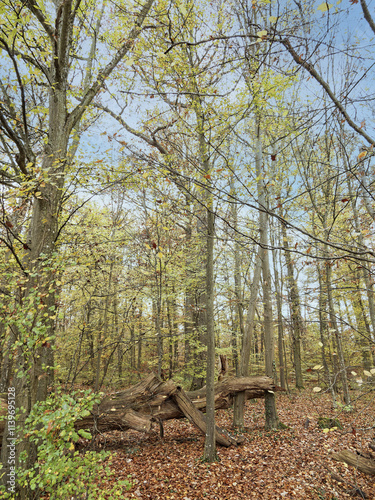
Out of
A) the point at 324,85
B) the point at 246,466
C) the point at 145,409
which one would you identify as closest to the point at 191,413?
the point at 145,409

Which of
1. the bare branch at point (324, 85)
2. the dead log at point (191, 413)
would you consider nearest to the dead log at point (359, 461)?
the dead log at point (191, 413)

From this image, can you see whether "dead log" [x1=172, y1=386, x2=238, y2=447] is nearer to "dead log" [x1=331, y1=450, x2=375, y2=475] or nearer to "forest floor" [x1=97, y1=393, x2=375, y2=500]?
"forest floor" [x1=97, y1=393, x2=375, y2=500]

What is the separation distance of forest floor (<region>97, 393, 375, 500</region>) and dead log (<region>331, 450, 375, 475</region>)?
8 cm

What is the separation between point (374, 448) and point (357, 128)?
5277mm

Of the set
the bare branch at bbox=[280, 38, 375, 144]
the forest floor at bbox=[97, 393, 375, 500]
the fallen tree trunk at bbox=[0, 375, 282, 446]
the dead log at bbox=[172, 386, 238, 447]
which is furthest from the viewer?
the dead log at bbox=[172, 386, 238, 447]

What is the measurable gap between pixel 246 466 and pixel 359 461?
6.14 ft

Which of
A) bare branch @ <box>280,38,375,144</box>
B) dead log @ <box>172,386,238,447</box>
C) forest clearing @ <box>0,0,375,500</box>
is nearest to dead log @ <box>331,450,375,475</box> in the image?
forest clearing @ <box>0,0,375,500</box>

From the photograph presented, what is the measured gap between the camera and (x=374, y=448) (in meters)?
4.55

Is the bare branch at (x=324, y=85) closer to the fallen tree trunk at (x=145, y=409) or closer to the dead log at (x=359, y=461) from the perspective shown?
the dead log at (x=359, y=461)

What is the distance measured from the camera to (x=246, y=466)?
15.6 ft

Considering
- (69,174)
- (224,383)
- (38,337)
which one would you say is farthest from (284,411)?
(69,174)

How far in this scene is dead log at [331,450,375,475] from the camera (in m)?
4.29

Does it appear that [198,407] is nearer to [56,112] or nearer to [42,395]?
[42,395]

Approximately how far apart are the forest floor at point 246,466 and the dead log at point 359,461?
8 cm
